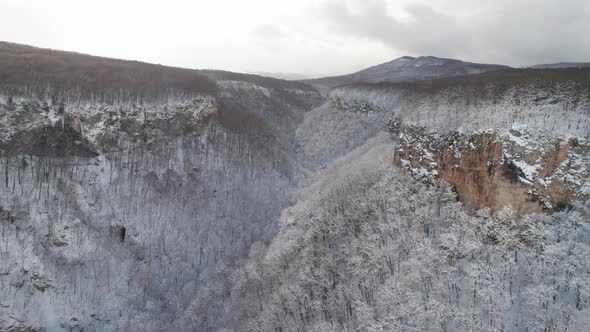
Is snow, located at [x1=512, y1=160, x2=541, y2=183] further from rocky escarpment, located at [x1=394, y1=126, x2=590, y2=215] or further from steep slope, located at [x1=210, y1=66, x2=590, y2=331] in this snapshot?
steep slope, located at [x1=210, y1=66, x2=590, y2=331]

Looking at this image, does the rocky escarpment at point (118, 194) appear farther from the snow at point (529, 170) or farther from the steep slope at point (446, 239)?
the snow at point (529, 170)

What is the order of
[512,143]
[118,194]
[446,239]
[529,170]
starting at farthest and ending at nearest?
[118,194] → [512,143] → [529,170] → [446,239]

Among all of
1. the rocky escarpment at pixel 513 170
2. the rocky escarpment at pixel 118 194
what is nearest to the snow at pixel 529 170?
the rocky escarpment at pixel 513 170

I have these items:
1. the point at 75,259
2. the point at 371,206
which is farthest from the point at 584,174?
the point at 75,259

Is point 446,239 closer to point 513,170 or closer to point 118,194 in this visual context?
point 513,170

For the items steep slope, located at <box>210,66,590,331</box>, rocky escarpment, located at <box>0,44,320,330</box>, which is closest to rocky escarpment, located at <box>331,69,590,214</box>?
steep slope, located at <box>210,66,590,331</box>

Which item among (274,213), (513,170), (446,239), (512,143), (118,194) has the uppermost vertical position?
(512,143)

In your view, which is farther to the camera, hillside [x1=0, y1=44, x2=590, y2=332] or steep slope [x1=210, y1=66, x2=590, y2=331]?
hillside [x1=0, y1=44, x2=590, y2=332]

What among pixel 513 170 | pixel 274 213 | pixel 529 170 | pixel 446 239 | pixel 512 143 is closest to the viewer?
pixel 446 239

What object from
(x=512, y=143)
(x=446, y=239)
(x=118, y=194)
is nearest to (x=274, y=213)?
(x=118, y=194)

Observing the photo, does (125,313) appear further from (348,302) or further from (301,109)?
(301,109)

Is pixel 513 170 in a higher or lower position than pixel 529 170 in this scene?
lower

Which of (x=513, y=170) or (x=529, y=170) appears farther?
(x=513, y=170)
